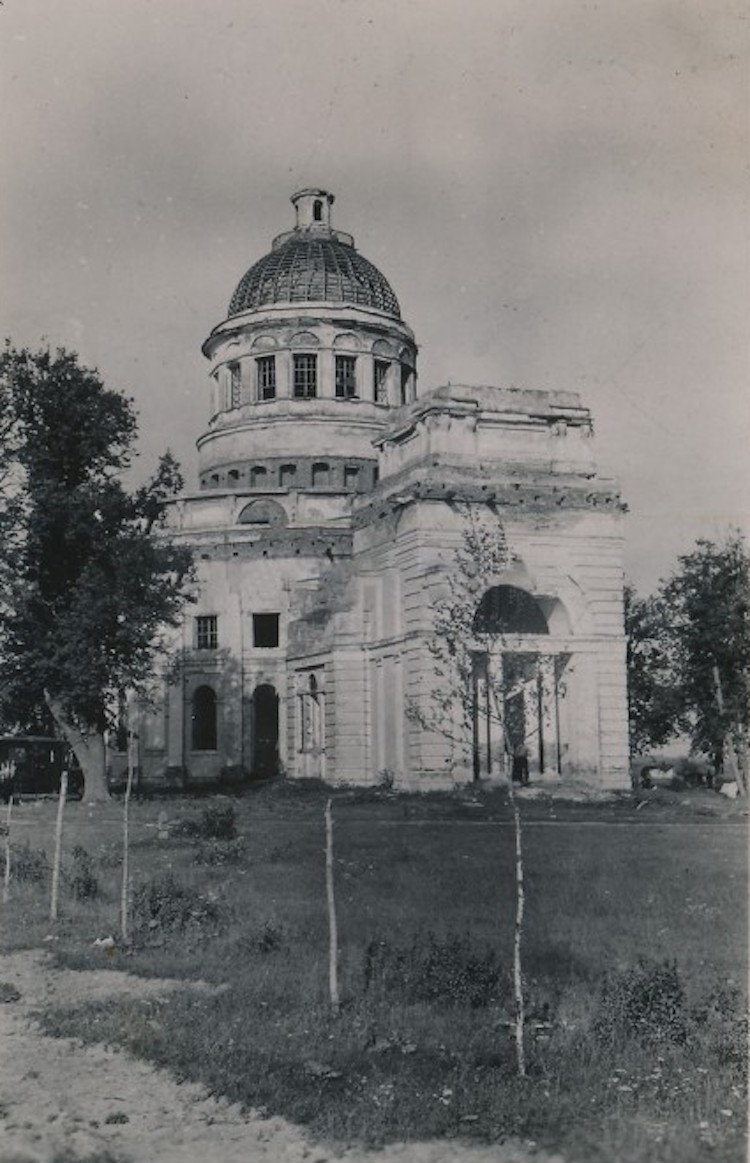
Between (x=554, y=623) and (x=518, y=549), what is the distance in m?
2.83

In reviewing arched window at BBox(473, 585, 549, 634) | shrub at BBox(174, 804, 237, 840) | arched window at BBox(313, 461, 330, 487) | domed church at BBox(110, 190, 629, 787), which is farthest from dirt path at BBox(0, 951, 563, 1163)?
arched window at BBox(313, 461, 330, 487)

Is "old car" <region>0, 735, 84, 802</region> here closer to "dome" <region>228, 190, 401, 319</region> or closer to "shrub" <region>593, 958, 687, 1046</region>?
"dome" <region>228, 190, 401, 319</region>

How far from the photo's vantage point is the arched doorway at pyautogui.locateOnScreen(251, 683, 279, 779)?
46938mm

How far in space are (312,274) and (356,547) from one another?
17962mm

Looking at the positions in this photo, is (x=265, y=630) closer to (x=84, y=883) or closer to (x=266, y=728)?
(x=266, y=728)

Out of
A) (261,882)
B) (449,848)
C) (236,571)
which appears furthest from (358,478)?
(261,882)

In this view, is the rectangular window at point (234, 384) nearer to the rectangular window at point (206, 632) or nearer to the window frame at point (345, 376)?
the window frame at point (345, 376)

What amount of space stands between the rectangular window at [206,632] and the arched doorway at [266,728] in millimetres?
2533

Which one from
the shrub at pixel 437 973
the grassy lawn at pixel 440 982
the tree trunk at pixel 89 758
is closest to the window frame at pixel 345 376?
the tree trunk at pixel 89 758

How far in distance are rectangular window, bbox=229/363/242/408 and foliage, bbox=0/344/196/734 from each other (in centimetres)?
1989

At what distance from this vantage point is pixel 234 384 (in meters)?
54.5

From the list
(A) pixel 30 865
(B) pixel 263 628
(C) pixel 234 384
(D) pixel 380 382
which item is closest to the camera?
(A) pixel 30 865

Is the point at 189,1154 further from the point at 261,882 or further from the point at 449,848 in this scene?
the point at 449,848

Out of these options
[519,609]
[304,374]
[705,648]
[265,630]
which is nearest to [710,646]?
[705,648]
